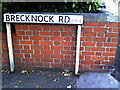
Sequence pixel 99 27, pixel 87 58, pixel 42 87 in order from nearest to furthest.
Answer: pixel 42 87 < pixel 99 27 < pixel 87 58

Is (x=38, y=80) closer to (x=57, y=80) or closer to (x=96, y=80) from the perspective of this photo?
(x=57, y=80)

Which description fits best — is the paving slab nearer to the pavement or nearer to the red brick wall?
the pavement

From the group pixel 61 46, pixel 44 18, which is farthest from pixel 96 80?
pixel 44 18

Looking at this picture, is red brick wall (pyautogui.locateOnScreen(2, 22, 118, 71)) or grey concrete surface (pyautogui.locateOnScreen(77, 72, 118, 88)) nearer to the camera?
grey concrete surface (pyautogui.locateOnScreen(77, 72, 118, 88))

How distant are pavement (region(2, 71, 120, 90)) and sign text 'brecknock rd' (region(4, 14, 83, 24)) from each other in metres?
1.07

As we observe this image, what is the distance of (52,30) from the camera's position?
2664 mm

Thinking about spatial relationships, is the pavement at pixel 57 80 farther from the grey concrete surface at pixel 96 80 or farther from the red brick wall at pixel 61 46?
the red brick wall at pixel 61 46

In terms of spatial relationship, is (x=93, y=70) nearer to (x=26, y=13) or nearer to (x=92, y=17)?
(x=92, y=17)

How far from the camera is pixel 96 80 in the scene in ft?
8.61

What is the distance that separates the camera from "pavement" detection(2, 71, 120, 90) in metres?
2.49

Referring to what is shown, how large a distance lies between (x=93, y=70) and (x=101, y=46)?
54 cm

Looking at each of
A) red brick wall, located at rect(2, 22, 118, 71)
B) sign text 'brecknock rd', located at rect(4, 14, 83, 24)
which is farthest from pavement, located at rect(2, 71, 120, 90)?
sign text 'brecknock rd', located at rect(4, 14, 83, 24)

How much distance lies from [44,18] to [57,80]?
119 cm

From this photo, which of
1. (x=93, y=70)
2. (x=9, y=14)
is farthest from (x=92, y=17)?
(x=9, y=14)
